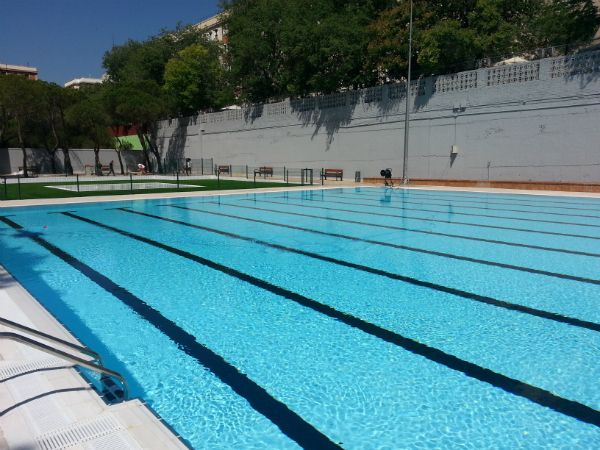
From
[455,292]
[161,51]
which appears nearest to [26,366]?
[455,292]

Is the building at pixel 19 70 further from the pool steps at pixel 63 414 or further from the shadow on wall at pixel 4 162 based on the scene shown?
the pool steps at pixel 63 414

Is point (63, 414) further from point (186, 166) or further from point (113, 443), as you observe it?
→ point (186, 166)

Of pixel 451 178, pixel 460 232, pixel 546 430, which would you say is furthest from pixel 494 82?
pixel 546 430

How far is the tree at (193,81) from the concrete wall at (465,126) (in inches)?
364

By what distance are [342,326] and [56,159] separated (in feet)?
148

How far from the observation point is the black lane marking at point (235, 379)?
286 cm

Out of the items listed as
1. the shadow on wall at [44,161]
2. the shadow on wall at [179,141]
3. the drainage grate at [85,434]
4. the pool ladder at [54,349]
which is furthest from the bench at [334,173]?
the drainage grate at [85,434]

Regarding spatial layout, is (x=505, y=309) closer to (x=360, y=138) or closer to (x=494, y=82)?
(x=494, y=82)

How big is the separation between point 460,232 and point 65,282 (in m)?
7.84

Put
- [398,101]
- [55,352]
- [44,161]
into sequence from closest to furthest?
[55,352] < [398,101] < [44,161]

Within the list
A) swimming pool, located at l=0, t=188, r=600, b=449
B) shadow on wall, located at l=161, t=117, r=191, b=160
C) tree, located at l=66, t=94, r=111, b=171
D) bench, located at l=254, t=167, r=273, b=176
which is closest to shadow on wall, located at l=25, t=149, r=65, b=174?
tree, located at l=66, t=94, r=111, b=171

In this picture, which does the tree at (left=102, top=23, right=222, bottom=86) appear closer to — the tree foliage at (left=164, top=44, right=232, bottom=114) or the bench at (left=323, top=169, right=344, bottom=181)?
the tree foliage at (left=164, top=44, right=232, bottom=114)

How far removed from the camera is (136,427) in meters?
2.66

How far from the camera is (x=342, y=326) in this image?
15.4 feet
